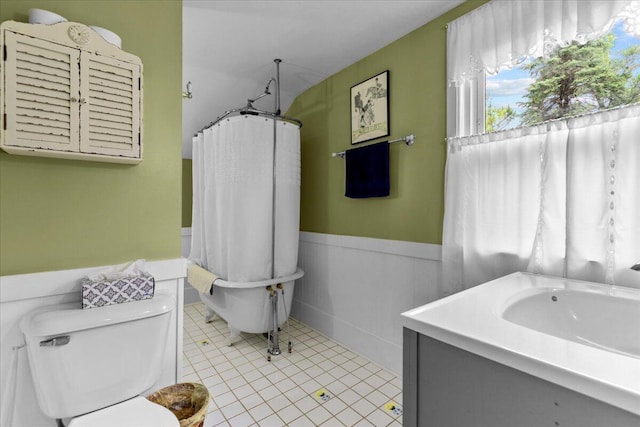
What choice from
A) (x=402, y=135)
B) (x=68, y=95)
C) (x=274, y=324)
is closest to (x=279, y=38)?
(x=402, y=135)

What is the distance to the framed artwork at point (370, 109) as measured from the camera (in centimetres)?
→ 213

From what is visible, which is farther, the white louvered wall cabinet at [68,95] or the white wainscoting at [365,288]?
the white wainscoting at [365,288]

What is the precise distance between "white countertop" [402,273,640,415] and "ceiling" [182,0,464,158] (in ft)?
5.55

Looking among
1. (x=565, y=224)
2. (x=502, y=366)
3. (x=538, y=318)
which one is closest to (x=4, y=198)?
(x=502, y=366)

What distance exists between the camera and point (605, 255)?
1.18m

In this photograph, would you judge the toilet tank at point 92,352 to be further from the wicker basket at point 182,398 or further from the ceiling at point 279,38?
the ceiling at point 279,38

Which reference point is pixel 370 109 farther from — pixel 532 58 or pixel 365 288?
pixel 365 288

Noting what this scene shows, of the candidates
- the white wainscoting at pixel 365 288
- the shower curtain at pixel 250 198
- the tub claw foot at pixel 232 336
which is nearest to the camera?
the white wainscoting at pixel 365 288

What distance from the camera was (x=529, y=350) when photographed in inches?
25.5

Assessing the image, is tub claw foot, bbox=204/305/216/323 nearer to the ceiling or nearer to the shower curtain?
the shower curtain

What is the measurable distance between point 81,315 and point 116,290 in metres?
0.13

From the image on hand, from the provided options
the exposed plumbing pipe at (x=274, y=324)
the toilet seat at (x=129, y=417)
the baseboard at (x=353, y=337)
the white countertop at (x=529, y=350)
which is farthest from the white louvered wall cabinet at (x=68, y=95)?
the baseboard at (x=353, y=337)

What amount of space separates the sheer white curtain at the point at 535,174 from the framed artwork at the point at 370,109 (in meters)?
0.50

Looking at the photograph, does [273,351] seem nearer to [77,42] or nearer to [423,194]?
[423,194]
